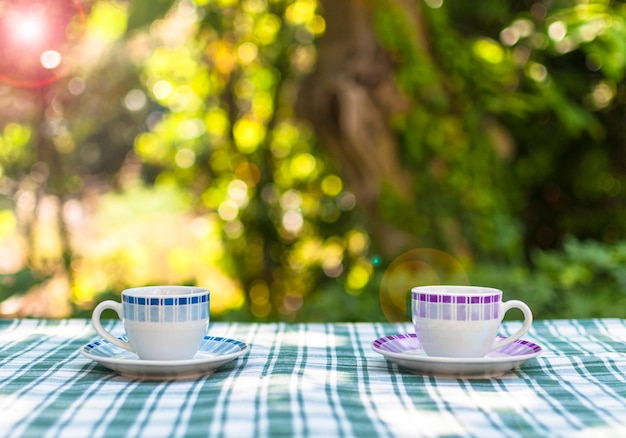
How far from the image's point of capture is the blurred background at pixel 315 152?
3.24 meters

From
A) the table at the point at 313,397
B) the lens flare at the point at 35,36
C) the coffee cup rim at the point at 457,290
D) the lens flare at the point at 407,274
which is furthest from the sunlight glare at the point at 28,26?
the coffee cup rim at the point at 457,290

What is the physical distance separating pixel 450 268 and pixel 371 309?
15.4 inches

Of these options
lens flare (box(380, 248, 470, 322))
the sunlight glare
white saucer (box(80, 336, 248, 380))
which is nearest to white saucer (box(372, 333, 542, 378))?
white saucer (box(80, 336, 248, 380))

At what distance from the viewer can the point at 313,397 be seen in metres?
0.85

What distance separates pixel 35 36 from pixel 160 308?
3.35m

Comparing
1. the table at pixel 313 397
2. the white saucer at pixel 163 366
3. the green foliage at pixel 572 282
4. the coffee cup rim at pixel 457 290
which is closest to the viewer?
the table at pixel 313 397

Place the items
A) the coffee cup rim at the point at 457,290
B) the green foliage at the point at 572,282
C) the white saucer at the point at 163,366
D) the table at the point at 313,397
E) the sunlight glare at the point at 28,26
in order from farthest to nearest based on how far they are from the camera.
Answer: the sunlight glare at the point at 28,26, the green foliage at the point at 572,282, the coffee cup rim at the point at 457,290, the white saucer at the point at 163,366, the table at the point at 313,397

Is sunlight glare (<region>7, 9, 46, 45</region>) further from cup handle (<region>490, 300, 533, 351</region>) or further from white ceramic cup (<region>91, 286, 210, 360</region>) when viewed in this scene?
cup handle (<region>490, 300, 533, 351</region>)

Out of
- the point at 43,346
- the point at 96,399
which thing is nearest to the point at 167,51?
the point at 43,346

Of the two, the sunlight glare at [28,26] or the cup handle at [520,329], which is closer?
the cup handle at [520,329]

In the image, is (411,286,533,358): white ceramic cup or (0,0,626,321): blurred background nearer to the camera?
(411,286,533,358): white ceramic cup

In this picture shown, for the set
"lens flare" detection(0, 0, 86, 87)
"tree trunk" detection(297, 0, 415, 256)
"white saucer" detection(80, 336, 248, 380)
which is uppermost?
"lens flare" detection(0, 0, 86, 87)

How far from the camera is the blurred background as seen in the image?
324 centimetres

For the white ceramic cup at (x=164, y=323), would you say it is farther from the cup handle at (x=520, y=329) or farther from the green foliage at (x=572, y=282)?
the green foliage at (x=572, y=282)
